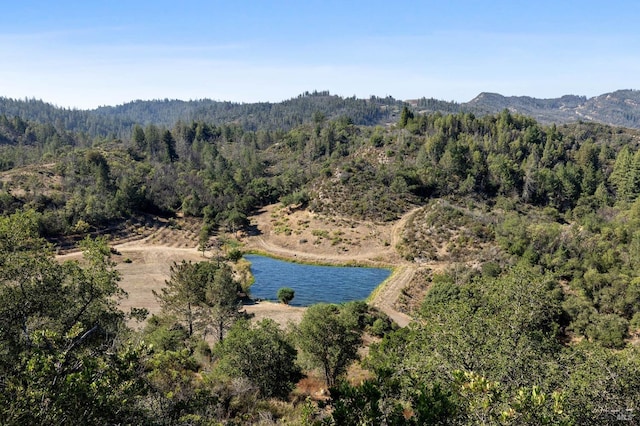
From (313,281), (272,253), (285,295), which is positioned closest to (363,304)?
(285,295)

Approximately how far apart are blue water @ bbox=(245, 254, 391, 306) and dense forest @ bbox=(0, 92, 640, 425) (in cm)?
1121

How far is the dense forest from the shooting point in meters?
11.8

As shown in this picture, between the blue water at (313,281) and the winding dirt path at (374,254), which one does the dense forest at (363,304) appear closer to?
the winding dirt path at (374,254)

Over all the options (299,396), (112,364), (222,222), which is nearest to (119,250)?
(222,222)

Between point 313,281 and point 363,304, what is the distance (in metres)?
22.0

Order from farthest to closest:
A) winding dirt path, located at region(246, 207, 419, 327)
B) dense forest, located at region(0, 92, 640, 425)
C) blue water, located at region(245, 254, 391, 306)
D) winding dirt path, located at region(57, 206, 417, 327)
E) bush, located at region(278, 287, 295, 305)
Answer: winding dirt path, located at region(246, 207, 419, 327)
blue water, located at region(245, 254, 391, 306)
bush, located at region(278, 287, 295, 305)
winding dirt path, located at region(57, 206, 417, 327)
dense forest, located at region(0, 92, 640, 425)

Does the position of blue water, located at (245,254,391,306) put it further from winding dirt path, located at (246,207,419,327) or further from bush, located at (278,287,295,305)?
winding dirt path, located at (246,207,419,327)

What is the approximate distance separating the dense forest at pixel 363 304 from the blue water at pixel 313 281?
11.2 meters

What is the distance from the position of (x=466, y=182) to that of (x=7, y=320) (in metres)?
104

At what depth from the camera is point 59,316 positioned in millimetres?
19297

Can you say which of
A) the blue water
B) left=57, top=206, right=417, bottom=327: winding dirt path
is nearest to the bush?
left=57, top=206, right=417, bottom=327: winding dirt path

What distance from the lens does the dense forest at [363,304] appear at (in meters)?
11.8

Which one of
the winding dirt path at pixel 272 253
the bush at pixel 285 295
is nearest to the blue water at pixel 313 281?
the bush at pixel 285 295

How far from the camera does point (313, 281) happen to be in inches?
2933
